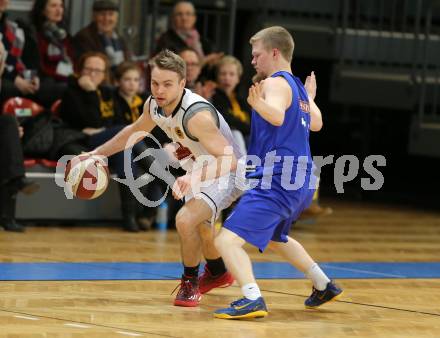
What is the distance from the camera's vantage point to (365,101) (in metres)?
10.9

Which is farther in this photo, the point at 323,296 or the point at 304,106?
the point at 323,296

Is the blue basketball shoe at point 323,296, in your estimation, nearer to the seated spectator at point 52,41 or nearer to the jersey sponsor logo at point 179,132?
the jersey sponsor logo at point 179,132

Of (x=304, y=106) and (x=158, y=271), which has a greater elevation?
(x=304, y=106)

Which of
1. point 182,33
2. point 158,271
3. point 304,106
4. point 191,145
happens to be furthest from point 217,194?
point 182,33

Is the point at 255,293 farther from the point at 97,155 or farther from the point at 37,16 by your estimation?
the point at 37,16

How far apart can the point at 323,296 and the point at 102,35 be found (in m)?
4.38

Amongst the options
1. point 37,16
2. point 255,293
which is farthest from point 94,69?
point 255,293

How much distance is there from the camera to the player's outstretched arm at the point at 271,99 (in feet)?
15.5

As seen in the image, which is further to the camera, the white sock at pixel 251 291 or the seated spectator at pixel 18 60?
the seated spectator at pixel 18 60

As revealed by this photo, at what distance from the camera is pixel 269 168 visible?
4.97 m

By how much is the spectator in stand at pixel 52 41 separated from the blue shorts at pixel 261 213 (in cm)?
390

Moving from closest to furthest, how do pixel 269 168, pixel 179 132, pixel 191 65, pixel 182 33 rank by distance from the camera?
pixel 269 168, pixel 179 132, pixel 191 65, pixel 182 33

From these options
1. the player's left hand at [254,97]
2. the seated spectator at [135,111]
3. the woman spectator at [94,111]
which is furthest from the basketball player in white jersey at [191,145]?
the seated spectator at [135,111]

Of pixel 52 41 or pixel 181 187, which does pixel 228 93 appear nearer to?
pixel 52 41
